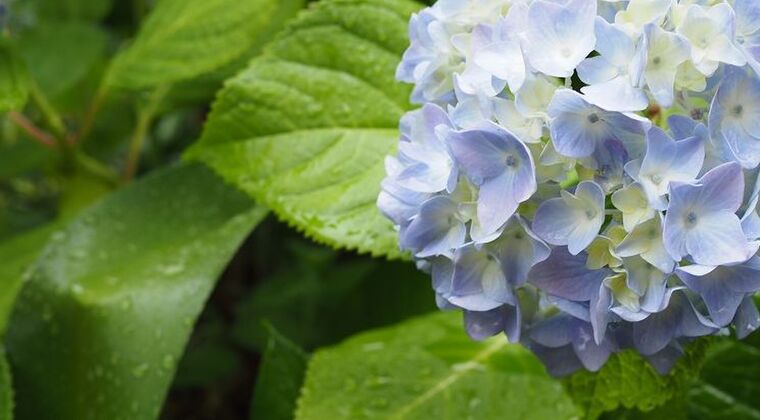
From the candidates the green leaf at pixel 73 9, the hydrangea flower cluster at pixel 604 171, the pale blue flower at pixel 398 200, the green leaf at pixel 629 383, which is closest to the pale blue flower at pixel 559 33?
the hydrangea flower cluster at pixel 604 171

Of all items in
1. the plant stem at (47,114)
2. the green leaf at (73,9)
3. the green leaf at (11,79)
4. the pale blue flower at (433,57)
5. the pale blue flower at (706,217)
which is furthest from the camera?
the green leaf at (73,9)

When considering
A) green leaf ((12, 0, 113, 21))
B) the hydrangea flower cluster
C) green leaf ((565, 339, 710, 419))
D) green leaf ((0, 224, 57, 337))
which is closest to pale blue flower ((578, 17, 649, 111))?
the hydrangea flower cluster

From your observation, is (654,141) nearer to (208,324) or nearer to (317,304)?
(317,304)

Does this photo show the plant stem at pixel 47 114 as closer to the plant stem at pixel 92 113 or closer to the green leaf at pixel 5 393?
the plant stem at pixel 92 113

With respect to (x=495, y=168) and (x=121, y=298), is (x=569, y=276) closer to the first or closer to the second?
(x=495, y=168)

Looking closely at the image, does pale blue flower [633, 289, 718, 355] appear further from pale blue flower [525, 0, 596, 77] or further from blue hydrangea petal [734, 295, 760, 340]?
pale blue flower [525, 0, 596, 77]

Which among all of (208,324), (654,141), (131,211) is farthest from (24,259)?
(654,141)

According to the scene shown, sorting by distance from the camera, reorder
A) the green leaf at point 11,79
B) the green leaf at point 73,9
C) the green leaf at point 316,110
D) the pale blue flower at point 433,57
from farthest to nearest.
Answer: the green leaf at point 73,9
the green leaf at point 11,79
the green leaf at point 316,110
the pale blue flower at point 433,57
